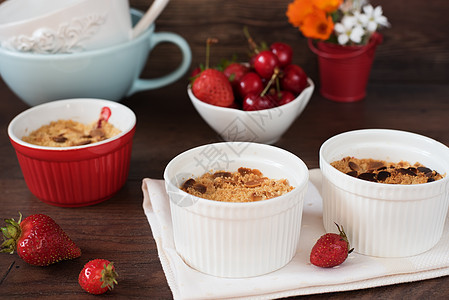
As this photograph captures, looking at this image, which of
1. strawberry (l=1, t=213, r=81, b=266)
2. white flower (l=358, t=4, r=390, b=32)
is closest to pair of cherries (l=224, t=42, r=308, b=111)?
white flower (l=358, t=4, r=390, b=32)

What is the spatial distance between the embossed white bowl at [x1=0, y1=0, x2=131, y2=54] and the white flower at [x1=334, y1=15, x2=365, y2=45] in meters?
0.46

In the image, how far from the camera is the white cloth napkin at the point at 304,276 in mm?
693

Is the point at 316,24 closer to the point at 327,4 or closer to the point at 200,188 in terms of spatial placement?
the point at 327,4

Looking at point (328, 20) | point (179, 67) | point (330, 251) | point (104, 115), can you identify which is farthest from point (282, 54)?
point (330, 251)

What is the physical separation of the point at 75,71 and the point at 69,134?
0.54 ft

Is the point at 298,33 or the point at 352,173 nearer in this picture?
the point at 352,173

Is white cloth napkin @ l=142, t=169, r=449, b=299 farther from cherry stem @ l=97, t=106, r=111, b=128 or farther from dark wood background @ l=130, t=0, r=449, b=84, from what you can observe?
dark wood background @ l=130, t=0, r=449, b=84

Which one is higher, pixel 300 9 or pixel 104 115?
pixel 300 9

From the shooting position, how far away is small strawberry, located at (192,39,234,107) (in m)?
1.01

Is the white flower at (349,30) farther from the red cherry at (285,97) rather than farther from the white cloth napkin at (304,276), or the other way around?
the white cloth napkin at (304,276)

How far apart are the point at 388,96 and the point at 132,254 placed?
2.64ft

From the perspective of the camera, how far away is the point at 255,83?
1040 millimetres

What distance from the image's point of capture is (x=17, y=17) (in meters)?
1.12

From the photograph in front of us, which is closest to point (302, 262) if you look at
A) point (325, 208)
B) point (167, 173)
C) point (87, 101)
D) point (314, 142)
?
point (325, 208)
